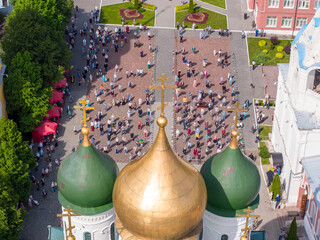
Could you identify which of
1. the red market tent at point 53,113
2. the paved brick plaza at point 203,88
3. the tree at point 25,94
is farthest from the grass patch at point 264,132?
the tree at point 25,94

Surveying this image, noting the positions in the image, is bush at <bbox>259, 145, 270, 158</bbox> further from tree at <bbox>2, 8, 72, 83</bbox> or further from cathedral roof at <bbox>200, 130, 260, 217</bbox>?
cathedral roof at <bbox>200, 130, 260, 217</bbox>

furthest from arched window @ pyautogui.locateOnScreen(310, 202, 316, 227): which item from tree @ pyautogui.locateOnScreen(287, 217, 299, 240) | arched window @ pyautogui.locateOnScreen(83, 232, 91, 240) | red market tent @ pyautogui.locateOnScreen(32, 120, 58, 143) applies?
red market tent @ pyautogui.locateOnScreen(32, 120, 58, 143)

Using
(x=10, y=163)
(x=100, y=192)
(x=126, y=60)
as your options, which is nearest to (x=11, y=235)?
(x=10, y=163)

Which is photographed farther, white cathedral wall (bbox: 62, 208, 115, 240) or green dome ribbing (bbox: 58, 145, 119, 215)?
white cathedral wall (bbox: 62, 208, 115, 240)

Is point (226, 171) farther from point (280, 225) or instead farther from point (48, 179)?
point (48, 179)

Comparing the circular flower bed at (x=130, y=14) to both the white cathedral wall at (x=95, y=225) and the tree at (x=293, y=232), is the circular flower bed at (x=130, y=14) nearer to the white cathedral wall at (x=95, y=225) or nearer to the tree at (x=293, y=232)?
the tree at (x=293, y=232)

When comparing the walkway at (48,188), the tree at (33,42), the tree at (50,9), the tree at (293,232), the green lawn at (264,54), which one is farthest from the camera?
the green lawn at (264,54)
